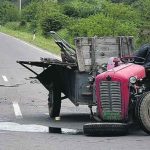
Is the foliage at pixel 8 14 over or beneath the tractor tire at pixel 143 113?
beneath

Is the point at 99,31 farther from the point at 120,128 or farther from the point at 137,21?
the point at 120,128

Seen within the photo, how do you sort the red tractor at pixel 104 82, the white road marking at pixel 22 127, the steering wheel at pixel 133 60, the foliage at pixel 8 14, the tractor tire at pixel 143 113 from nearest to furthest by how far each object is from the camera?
the tractor tire at pixel 143 113 → the red tractor at pixel 104 82 → the steering wheel at pixel 133 60 → the white road marking at pixel 22 127 → the foliage at pixel 8 14

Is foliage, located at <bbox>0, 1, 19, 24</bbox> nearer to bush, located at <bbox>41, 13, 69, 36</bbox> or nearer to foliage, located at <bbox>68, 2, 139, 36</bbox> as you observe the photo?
bush, located at <bbox>41, 13, 69, 36</bbox>

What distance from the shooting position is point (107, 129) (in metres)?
9.10

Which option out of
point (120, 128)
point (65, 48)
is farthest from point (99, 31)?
point (120, 128)

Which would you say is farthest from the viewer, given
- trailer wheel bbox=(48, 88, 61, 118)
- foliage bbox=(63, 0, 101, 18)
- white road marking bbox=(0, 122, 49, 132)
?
foliage bbox=(63, 0, 101, 18)

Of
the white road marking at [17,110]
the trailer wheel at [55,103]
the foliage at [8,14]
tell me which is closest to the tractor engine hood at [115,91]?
the trailer wheel at [55,103]

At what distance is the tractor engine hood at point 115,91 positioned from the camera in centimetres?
924

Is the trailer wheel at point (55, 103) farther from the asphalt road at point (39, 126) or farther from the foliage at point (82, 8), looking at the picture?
the foliage at point (82, 8)

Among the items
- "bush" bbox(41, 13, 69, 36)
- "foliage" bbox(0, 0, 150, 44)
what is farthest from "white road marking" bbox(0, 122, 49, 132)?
"bush" bbox(41, 13, 69, 36)

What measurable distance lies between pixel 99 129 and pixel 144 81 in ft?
3.94

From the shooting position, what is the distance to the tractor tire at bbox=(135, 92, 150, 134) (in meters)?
9.02

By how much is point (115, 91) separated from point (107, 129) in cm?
63

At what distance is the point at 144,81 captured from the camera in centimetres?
974
